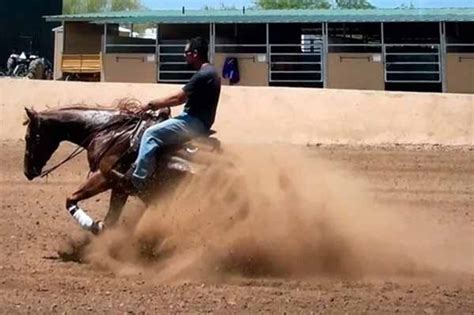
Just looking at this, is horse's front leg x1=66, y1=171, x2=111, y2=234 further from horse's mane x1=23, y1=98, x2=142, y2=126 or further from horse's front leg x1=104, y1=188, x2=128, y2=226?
horse's mane x1=23, y1=98, x2=142, y2=126

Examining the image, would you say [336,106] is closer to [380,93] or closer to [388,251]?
[380,93]

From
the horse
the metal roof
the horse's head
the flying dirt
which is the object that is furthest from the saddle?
the metal roof

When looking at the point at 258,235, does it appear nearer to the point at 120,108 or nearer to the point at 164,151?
the point at 164,151

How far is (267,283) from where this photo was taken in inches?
270

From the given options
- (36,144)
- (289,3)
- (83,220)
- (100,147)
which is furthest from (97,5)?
(83,220)

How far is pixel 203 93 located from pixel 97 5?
3150 inches

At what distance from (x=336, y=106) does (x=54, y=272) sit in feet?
40.9

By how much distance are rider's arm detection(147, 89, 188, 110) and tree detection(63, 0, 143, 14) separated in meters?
74.5

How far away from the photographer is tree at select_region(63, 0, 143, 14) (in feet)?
268

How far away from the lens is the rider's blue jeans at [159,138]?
750 centimetres

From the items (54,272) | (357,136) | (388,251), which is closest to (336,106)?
(357,136)

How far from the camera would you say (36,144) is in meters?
8.53

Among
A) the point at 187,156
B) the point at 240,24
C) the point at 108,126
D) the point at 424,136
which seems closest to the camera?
the point at 187,156

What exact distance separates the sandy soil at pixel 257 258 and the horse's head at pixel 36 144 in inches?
33.4
